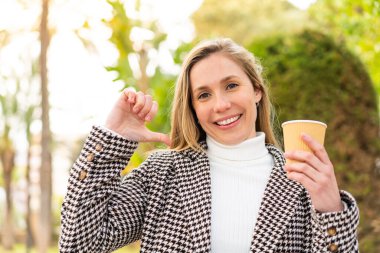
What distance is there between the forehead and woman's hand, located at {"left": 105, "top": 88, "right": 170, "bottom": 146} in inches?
11.8

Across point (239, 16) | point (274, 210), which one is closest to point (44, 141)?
point (274, 210)

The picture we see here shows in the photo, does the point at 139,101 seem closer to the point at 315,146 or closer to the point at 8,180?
the point at 315,146

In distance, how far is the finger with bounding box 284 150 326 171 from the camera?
205 centimetres

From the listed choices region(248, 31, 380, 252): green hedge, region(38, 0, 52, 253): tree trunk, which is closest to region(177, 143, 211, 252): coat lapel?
region(248, 31, 380, 252): green hedge

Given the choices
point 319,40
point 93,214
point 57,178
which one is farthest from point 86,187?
point 57,178

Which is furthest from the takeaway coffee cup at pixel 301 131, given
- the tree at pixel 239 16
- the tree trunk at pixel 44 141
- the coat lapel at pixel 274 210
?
the tree at pixel 239 16

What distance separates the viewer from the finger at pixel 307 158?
6.72ft

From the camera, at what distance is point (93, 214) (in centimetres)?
227

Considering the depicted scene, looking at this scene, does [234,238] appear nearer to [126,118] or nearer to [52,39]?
[126,118]

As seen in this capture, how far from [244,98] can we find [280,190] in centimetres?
43

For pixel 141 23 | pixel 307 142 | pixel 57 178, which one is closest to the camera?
pixel 307 142

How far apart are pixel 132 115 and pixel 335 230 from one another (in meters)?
0.92

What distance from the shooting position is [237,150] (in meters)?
2.68

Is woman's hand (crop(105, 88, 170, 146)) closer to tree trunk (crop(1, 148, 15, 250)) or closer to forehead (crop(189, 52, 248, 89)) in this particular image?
forehead (crop(189, 52, 248, 89))
